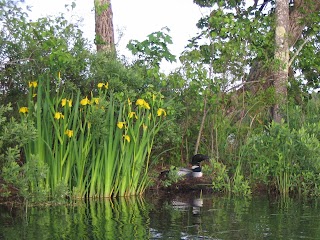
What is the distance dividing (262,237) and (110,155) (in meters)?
4.24

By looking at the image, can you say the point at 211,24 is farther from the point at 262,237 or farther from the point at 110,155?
the point at 262,237

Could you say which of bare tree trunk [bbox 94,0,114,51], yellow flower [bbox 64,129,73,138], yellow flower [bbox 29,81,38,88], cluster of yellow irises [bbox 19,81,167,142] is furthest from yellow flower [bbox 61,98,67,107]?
bare tree trunk [bbox 94,0,114,51]

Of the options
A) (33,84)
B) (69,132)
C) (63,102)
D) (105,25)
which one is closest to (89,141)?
(69,132)

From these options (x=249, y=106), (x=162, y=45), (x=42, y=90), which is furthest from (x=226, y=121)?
(x=42, y=90)

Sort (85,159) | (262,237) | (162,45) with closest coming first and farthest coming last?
(262,237), (85,159), (162,45)

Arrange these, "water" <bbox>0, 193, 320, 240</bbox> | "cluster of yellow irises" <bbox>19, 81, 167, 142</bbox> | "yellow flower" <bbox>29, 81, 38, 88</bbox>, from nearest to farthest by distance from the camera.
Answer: "water" <bbox>0, 193, 320, 240</bbox>, "cluster of yellow irises" <bbox>19, 81, 167, 142</bbox>, "yellow flower" <bbox>29, 81, 38, 88</bbox>

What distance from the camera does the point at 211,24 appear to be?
47.6 ft

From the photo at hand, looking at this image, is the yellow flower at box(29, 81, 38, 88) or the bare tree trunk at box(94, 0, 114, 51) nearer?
the yellow flower at box(29, 81, 38, 88)

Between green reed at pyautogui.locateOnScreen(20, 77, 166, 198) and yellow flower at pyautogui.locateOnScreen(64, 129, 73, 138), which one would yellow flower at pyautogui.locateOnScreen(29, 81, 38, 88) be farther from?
yellow flower at pyautogui.locateOnScreen(64, 129, 73, 138)

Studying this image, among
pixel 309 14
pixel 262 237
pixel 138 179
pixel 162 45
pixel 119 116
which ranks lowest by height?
pixel 262 237

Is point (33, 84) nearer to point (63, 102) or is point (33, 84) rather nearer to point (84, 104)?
point (63, 102)

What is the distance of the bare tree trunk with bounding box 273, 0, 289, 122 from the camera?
607 inches

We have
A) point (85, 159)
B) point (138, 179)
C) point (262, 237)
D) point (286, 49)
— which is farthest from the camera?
point (286, 49)

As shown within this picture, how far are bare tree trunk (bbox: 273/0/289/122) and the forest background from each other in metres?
0.04
